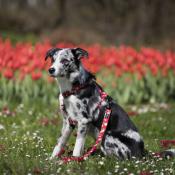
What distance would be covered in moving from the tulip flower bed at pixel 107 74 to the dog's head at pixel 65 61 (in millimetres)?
5354

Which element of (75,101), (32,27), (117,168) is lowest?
(117,168)

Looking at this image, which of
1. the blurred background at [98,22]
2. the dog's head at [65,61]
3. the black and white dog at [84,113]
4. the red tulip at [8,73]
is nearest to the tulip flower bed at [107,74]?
the red tulip at [8,73]

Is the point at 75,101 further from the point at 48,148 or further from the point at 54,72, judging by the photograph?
the point at 48,148

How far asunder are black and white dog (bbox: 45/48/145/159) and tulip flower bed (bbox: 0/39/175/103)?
5.24 meters

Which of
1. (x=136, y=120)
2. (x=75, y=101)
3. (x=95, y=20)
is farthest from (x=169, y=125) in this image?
(x=95, y=20)

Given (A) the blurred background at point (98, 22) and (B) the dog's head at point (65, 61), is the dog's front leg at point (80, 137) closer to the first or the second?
(B) the dog's head at point (65, 61)

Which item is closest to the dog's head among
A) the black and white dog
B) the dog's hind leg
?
the black and white dog

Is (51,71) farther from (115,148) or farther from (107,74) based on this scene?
(107,74)

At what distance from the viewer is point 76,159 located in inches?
289

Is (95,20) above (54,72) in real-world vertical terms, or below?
above

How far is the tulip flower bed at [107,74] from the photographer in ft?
42.5

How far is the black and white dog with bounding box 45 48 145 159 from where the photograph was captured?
7.41 meters

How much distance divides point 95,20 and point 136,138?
2356 centimetres

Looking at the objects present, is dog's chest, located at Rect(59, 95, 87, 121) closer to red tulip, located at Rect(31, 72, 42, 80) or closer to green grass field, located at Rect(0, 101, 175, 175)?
green grass field, located at Rect(0, 101, 175, 175)
